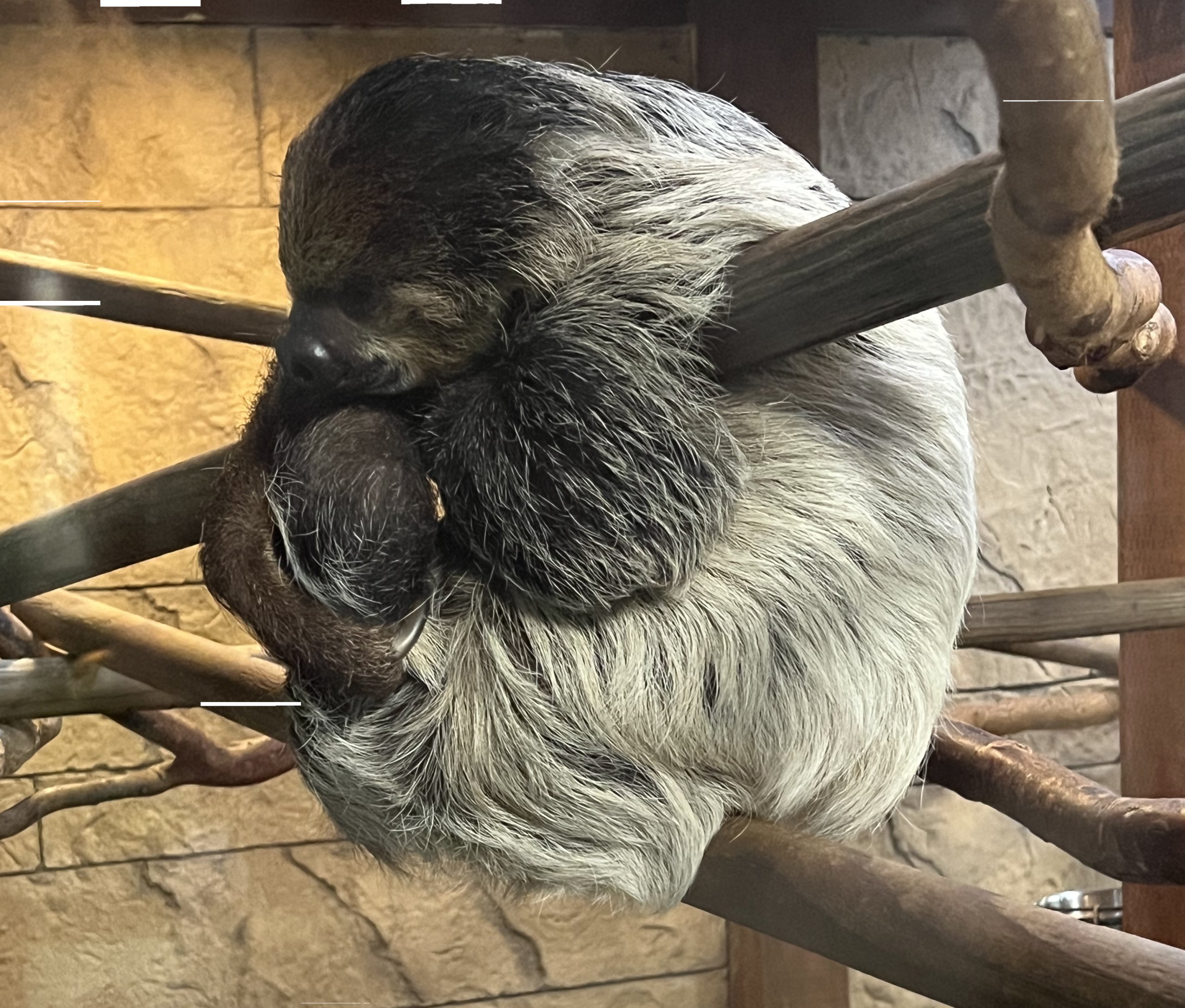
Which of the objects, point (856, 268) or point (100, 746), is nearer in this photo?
point (856, 268)

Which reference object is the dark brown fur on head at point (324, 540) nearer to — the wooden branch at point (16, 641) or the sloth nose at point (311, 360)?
the sloth nose at point (311, 360)

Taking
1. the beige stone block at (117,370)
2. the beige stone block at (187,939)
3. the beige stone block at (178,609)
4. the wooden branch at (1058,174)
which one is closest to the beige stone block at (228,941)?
the beige stone block at (187,939)

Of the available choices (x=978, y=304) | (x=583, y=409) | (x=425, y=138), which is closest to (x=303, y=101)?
(x=425, y=138)

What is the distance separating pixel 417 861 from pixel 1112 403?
453mm

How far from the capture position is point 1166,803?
538 mm

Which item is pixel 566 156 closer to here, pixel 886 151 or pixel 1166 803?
pixel 886 151

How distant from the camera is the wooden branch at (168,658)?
624 millimetres

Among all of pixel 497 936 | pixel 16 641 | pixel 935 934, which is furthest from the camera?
pixel 16 641

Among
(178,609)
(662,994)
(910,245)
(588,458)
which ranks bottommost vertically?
(662,994)

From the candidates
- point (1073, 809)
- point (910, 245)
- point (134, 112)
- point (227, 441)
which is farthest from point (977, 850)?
point (134, 112)

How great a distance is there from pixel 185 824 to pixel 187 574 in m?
0.15

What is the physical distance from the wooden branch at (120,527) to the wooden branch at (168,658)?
0.14ft

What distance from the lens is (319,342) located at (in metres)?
0.54

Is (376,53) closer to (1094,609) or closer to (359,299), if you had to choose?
(359,299)
